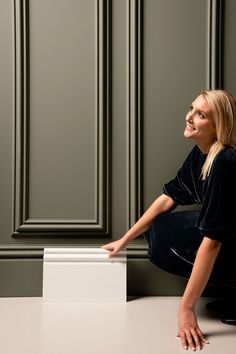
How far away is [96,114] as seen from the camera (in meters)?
2.00

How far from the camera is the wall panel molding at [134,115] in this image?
200 centimetres

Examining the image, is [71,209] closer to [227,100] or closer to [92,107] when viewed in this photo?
[92,107]

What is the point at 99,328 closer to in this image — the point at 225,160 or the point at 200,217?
the point at 200,217

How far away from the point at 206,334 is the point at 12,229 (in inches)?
36.5

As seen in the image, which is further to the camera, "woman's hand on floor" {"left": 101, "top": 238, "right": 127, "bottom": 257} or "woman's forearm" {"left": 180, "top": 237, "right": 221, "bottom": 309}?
"woman's hand on floor" {"left": 101, "top": 238, "right": 127, "bottom": 257}

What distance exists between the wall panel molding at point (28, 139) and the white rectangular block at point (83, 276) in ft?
0.39

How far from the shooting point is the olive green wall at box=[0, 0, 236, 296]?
1984mm

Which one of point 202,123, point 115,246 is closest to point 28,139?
point 115,246

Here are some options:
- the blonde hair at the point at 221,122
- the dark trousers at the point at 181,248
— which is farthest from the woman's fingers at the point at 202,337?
the blonde hair at the point at 221,122

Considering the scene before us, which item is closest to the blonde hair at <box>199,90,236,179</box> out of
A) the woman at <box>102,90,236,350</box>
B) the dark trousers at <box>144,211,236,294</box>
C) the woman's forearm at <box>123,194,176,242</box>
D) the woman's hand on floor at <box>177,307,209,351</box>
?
the woman at <box>102,90,236,350</box>

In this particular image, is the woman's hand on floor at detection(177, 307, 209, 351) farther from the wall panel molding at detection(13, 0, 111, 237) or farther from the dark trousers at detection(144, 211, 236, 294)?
the wall panel molding at detection(13, 0, 111, 237)

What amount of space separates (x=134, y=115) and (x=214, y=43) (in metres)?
0.46

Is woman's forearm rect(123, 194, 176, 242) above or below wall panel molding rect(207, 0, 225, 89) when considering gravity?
below

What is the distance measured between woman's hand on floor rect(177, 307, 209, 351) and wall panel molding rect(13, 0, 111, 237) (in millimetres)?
635
